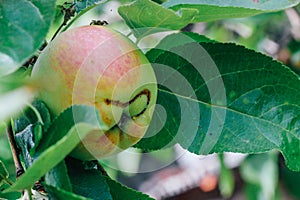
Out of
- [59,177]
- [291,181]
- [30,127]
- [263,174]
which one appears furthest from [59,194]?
[291,181]

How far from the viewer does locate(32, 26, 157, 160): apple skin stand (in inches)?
29.6

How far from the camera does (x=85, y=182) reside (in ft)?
2.68

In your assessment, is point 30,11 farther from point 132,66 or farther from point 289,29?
point 289,29

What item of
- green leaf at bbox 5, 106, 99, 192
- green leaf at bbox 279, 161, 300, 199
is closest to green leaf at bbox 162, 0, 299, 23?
green leaf at bbox 5, 106, 99, 192

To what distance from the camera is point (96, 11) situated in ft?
4.99

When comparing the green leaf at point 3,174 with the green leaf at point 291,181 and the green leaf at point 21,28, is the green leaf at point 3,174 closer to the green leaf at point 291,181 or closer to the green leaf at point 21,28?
the green leaf at point 21,28

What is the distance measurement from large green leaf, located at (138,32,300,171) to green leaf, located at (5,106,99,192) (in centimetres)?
22

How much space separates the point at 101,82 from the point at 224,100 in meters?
0.26

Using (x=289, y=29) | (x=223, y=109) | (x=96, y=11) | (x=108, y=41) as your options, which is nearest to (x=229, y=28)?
(x=289, y=29)

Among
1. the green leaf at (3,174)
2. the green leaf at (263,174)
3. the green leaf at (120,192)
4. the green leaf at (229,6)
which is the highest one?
the green leaf at (229,6)

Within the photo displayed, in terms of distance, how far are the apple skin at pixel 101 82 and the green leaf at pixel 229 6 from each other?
0.11 meters

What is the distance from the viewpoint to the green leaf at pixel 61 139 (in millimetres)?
652

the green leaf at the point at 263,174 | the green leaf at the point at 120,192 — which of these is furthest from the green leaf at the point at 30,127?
the green leaf at the point at 263,174

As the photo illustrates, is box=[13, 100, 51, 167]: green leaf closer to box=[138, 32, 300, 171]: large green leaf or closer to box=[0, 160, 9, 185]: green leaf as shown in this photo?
box=[0, 160, 9, 185]: green leaf
